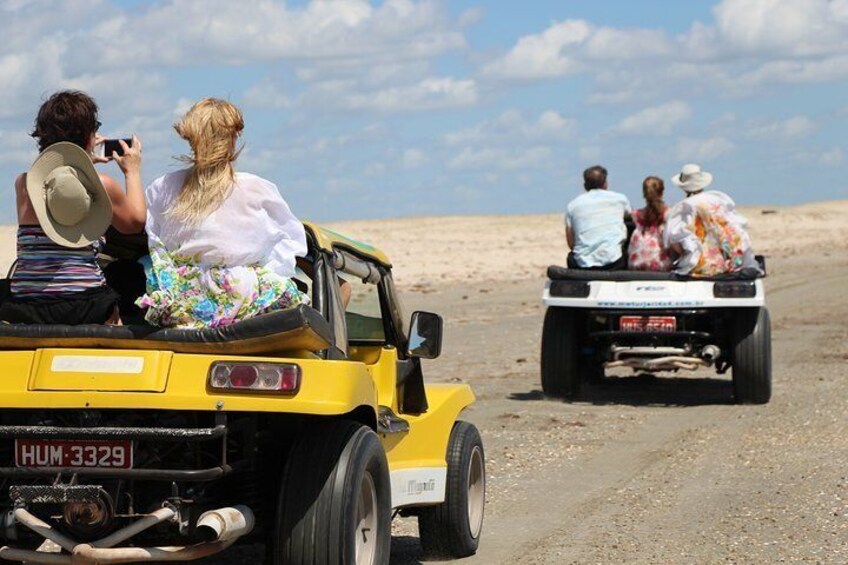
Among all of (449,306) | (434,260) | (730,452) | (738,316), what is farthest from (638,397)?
(434,260)

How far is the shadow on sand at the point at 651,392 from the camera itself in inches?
577

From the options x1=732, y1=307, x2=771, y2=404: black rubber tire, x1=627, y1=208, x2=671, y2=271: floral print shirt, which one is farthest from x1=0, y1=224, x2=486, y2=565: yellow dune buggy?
x1=627, y1=208, x2=671, y2=271: floral print shirt

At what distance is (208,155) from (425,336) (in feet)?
5.12

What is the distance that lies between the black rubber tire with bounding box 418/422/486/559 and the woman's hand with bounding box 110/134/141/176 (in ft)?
7.00

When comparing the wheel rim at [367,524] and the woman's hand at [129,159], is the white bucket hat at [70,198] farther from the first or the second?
the wheel rim at [367,524]

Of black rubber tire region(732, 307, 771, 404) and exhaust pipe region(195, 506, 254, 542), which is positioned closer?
exhaust pipe region(195, 506, 254, 542)

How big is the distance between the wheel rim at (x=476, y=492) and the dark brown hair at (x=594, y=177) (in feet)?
24.3

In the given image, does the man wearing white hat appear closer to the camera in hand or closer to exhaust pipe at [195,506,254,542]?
the camera in hand

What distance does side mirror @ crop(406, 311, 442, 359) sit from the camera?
7.01 metres

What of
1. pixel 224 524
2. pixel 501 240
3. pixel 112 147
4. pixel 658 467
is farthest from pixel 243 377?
pixel 501 240

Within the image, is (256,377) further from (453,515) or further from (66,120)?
(453,515)

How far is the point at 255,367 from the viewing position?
5516 millimetres

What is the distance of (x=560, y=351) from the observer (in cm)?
1437

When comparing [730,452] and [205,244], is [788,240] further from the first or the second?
[205,244]
